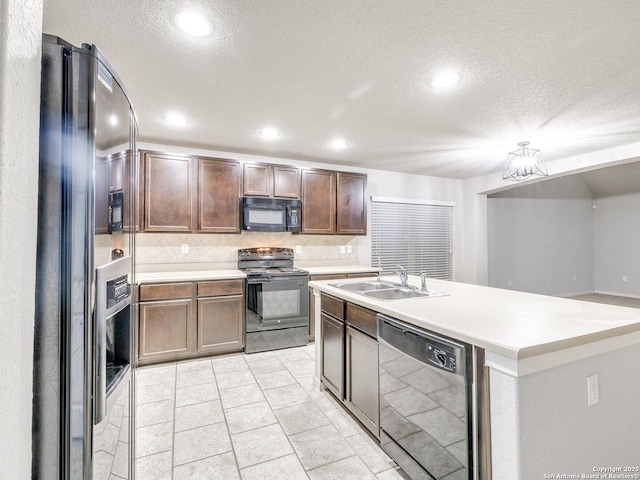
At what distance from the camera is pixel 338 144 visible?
3898 mm

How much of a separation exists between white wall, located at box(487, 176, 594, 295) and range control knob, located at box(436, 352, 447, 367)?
214 inches

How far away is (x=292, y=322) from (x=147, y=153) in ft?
8.21

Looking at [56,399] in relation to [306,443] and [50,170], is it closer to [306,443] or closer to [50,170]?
[50,170]

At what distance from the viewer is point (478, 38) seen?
6.09ft

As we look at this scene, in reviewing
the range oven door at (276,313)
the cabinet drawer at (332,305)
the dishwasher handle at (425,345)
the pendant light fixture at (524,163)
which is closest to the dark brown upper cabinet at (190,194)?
the range oven door at (276,313)

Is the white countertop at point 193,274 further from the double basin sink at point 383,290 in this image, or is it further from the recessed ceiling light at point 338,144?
the recessed ceiling light at point 338,144

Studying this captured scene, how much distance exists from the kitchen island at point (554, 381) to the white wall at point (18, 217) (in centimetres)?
141

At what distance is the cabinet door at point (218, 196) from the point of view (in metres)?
3.77

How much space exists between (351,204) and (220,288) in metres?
2.14

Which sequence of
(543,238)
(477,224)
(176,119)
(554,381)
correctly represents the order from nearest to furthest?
(554,381), (176,119), (477,224), (543,238)

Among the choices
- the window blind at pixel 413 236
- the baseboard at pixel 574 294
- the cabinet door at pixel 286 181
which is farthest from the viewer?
the baseboard at pixel 574 294

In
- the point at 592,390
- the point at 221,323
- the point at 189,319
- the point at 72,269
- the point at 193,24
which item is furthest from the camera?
the point at 221,323

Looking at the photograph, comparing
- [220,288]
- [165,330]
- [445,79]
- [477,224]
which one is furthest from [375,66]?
[477,224]

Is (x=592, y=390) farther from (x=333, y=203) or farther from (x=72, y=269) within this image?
(x=333, y=203)
